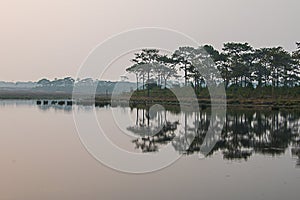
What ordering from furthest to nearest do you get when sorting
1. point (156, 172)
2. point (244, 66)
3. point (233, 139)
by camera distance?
point (244, 66) < point (233, 139) < point (156, 172)

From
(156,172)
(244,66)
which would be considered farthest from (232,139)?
(244,66)

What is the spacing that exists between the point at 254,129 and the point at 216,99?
28.2 metres

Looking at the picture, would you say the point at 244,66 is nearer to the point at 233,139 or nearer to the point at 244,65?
the point at 244,65

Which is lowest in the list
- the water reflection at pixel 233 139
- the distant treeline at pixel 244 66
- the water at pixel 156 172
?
the water at pixel 156 172

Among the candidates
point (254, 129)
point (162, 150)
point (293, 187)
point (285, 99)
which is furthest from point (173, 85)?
point (293, 187)

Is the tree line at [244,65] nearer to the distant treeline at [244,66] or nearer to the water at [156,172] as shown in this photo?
the distant treeline at [244,66]

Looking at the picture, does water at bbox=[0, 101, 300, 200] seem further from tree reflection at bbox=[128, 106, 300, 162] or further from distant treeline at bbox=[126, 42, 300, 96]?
distant treeline at bbox=[126, 42, 300, 96]

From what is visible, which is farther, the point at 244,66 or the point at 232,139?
the point at 244,66

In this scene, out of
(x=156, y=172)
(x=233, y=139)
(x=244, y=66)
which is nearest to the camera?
(x=156, y=172)

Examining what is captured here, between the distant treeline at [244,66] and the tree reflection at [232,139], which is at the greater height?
the distant treeline at [244,66]

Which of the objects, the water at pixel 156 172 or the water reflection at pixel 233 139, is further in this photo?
the water reflection at pixel 233 139

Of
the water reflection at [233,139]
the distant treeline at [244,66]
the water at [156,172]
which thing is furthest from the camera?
the distant treeline at [244,66]

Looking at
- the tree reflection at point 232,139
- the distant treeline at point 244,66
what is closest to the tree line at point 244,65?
the distant treeline at point 244,66

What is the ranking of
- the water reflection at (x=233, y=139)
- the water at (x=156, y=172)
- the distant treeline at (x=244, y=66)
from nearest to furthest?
the water at (x=156, y=172) < the water reflection at (x=233, y=139) < the distant treeline at (x=244, y=66)
